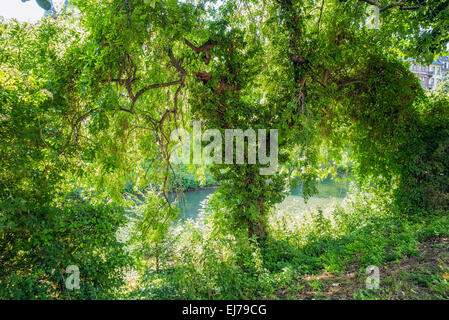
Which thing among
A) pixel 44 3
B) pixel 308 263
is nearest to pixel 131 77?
pixel 44 3

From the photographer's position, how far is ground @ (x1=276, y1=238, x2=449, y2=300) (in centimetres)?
306

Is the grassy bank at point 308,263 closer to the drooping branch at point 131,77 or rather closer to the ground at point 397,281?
the ground at point 397,281

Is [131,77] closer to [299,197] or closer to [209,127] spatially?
[209,127]

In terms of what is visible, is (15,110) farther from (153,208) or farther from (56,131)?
(153,208)

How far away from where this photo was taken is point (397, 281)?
333 centimetres

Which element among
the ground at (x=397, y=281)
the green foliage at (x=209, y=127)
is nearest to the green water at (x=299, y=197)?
the green foliage at (x=209, y=127)

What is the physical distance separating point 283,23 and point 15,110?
203 inches

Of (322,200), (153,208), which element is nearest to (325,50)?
(153,208)

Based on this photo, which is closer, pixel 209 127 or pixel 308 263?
pixel 308 263

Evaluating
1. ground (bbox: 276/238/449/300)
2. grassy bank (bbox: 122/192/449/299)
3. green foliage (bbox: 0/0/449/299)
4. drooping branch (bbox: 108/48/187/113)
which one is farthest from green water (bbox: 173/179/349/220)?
ground (bbox: 276/238/449/300)

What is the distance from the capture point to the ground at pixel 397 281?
121 inches

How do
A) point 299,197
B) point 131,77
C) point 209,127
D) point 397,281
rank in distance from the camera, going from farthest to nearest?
1. point 299,197
2. point 209,127
3. point 131,77
4. point 397,281

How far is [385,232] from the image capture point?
5.33 meters

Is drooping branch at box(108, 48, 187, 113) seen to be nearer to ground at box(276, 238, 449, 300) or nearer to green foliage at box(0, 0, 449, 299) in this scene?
green foliage at box(0, 0, 449, 299)
